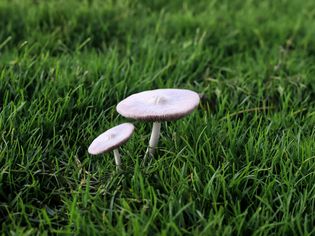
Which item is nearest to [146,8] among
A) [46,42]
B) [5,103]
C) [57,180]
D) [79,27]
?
[79,27]

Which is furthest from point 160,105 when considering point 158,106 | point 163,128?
point 163,128

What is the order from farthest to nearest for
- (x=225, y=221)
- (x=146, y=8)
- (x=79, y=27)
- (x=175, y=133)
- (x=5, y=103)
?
1. (x=146, y=8)
2. (x=79, y=27)
3. (x=5, y=103)
4. (x=175, y=133)
5. (x=225, y=221)

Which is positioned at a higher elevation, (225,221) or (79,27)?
(79,27)

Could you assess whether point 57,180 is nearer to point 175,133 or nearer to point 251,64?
point 175,133

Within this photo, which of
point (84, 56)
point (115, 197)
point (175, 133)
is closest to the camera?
point (115, 197)

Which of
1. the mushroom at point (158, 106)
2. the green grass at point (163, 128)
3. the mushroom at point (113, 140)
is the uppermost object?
the mushroom at point (158, 106)

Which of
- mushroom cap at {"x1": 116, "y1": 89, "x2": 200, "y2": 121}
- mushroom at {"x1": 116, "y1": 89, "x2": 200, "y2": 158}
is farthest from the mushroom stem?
mushroom cap at {"x1": 116, "y1": 89, "x2": 200, "y2": 121}

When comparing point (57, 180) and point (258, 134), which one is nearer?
point (57, 180)

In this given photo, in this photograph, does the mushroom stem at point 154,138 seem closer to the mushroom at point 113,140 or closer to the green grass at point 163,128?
the green grass at point 163,128

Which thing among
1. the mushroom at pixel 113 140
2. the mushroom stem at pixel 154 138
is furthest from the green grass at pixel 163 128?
the mushroom at pixel 113 140
